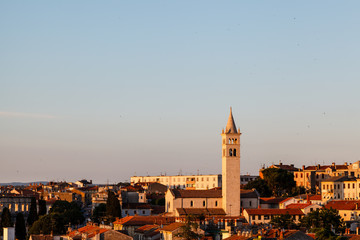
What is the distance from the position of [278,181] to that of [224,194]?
1967cm

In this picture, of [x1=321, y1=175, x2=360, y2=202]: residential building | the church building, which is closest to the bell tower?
the church building

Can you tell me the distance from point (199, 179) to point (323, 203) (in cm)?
6597

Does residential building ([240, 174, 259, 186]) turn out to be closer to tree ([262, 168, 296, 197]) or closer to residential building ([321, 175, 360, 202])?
tree ([262, 168, 296, 197])

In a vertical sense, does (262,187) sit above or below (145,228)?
above

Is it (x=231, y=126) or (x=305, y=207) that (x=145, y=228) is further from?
(x=231, y=126)

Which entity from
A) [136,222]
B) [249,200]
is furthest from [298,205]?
[136,222]

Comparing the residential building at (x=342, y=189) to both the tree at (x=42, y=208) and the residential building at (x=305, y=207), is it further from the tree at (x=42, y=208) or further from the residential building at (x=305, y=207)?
the tree at (x=42, y=208)

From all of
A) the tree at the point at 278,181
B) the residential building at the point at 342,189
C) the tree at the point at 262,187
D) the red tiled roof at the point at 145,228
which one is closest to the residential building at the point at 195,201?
the tree at the point at 262,187

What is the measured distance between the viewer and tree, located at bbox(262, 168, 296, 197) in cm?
12269

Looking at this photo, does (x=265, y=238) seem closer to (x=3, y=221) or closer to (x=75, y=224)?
(x=3, y=221)

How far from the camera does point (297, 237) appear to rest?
63.0 meters

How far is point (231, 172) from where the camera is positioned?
345 feet

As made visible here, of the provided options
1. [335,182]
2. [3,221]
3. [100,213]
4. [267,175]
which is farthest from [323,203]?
[3,221]

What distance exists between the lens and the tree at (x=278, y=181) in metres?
123
